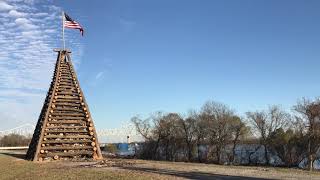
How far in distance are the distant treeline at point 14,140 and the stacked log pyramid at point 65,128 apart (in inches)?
3671

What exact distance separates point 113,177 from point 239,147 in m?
43.4

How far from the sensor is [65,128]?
3747 centimetres

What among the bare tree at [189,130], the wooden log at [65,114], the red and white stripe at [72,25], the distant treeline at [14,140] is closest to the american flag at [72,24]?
the red and white stripe at [72,25]

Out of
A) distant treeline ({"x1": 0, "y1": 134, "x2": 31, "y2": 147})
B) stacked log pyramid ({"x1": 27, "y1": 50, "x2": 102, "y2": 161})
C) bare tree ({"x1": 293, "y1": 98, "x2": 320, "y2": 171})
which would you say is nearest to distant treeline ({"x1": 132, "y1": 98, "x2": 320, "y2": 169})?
bare tree ({"x1": 293, "y1": 98, "x2": 320, "y2": 171})

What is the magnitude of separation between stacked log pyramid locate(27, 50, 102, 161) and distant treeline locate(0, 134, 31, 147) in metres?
93.2

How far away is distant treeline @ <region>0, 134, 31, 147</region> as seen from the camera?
423 ft

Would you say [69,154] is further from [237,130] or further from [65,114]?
[237,130]

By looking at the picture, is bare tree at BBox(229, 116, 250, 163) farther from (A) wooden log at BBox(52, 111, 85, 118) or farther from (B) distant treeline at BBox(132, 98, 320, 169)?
(A) wooden log at BBox(52, 111, 85, 118)

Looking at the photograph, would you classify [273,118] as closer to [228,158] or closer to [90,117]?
[228,158]

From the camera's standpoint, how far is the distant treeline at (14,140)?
5071 inches

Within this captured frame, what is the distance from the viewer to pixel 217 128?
62031 millimetres

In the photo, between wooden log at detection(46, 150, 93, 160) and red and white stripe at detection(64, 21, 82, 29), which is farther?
red and white stripe at detection(64, 21, 82, 29)

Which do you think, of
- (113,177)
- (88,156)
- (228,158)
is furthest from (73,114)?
(228,158)

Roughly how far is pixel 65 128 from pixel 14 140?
4030 inches
